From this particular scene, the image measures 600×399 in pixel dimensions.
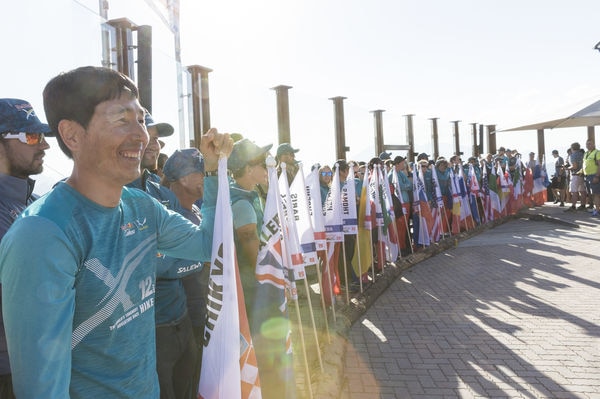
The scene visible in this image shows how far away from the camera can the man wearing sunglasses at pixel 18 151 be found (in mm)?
2256

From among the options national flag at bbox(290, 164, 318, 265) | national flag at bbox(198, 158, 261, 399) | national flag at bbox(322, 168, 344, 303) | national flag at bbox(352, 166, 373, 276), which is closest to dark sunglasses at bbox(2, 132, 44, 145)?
national flag at bbox(198, 158, 261, 399)

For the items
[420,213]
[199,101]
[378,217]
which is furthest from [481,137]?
[199,101]

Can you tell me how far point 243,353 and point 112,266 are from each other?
1320mm

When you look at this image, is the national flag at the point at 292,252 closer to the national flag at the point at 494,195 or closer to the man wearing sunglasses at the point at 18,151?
the man wearing sunglasses at the point at 18,151

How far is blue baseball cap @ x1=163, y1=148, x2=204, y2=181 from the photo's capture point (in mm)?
3326

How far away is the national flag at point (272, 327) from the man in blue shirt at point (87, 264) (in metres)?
1.82

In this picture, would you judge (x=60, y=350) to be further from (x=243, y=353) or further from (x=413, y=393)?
(x=413, y=393)

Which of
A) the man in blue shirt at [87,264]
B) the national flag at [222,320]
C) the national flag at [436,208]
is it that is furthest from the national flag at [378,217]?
the man in blue shirt at [87,264]

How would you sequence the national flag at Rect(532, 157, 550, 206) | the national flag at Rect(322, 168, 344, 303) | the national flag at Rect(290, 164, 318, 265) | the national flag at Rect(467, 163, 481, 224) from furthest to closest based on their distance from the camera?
the national flag at Rect(532, 157, 550, 206)
the national flag at Rect(467, 163, 481, 224)
the national flag at Rect(322, 168, 344, 303)
the national flag at Rect(290, 164, 318, 265)

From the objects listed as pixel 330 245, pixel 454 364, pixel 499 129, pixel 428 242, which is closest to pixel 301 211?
pixel 330 245

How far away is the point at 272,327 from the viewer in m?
3.50

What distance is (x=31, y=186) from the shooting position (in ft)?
8.03

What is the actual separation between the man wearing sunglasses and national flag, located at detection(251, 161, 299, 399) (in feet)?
→ 5.59

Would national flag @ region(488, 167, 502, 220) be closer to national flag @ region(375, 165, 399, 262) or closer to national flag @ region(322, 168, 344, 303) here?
national flag @ region(375, 165, 399, 262)
